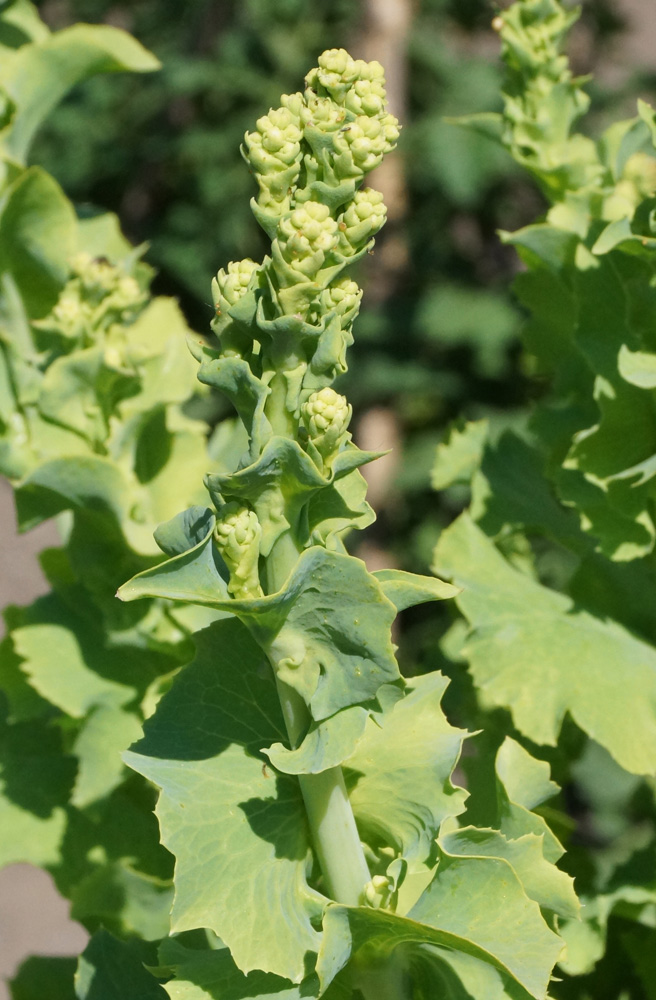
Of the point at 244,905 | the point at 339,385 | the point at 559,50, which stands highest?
the point at 559,50

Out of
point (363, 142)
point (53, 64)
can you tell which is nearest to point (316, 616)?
point (363, 142)

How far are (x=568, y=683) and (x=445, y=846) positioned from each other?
1.20 feet

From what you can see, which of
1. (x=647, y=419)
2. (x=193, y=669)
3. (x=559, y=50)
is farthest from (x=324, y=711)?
(x=559, y=50)

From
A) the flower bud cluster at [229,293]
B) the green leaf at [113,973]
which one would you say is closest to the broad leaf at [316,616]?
the flower bud cluster at [229,293]

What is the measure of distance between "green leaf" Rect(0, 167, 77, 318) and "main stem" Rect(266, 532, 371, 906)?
0.60 m

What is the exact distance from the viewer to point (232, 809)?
28.0 inches

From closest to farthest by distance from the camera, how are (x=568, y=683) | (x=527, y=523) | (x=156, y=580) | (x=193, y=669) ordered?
(x=156, y=580)
(x=193, y=669)
(x=568, y=683)
(x=527, y=523)

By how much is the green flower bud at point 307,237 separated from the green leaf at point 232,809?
24 centimetres

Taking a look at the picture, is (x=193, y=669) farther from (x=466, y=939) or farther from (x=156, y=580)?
(x=466, y=939)

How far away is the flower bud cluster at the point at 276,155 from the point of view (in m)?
0.62

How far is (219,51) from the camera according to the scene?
323 centimetres

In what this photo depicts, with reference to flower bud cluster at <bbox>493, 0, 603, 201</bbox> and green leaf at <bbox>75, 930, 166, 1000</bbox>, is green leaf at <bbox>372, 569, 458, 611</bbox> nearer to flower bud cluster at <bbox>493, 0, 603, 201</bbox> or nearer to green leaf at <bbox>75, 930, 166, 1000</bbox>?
green leaf at <bbox>75, 930, 166, 1000</bbox>

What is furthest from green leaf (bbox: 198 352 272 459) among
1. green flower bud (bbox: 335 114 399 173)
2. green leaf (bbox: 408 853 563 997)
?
→ green leaf (bbox: 408 853 563 997)

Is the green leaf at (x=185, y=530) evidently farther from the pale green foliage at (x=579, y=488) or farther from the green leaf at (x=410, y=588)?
the pale green foliage at (x=579, y=488)
